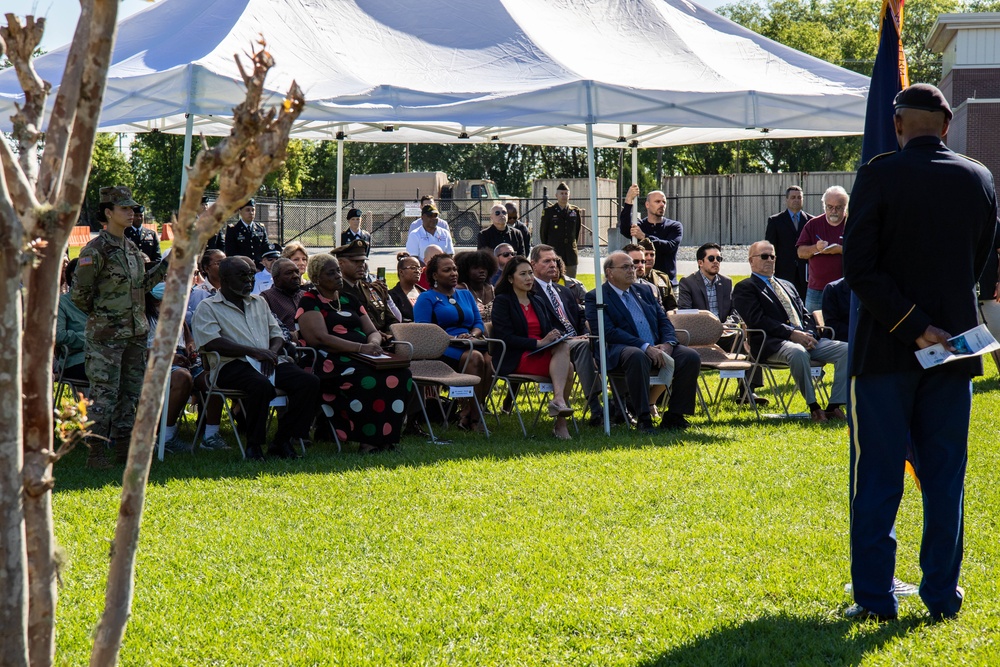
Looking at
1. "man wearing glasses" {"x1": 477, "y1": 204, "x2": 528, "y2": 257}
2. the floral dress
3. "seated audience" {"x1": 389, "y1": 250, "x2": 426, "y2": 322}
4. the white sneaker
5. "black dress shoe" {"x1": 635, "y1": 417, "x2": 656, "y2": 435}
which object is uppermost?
"man wearing glasses" {"x1": 477, "y1": 204, "x2": 528, "y2": 257}

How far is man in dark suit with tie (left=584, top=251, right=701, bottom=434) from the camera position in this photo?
8531 mm

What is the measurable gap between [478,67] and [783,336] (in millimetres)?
3493

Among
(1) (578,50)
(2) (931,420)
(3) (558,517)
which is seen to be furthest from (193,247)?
(1) (578,50)

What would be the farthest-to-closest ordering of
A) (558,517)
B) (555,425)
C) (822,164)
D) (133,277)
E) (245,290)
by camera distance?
(822,164) → (555,425) → (245,290) → (133,277) → (558,517)

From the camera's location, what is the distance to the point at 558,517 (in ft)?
19.0

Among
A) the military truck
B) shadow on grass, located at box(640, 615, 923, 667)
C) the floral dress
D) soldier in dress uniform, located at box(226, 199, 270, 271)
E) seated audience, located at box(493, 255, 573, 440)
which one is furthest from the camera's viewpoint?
the military truck

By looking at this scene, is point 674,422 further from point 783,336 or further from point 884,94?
point 884,94

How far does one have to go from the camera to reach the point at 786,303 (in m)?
9.59

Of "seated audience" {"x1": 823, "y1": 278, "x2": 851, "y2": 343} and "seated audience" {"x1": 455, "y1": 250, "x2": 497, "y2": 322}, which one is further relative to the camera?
"seated audience" {"x1": 455, "y1": 250, "x2": 497, "y2": 322}

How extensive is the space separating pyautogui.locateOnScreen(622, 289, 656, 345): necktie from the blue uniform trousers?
4790 mm

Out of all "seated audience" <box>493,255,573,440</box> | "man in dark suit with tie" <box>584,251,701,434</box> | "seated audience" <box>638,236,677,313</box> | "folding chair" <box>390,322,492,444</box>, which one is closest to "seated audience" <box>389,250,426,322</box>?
"folding chair" <box>390,322,492,444</box>

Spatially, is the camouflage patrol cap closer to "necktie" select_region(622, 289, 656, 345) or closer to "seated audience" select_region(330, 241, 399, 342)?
"seated audience" select_region(330, 241, 399, 342)

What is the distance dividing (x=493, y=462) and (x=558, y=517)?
1.53 meters

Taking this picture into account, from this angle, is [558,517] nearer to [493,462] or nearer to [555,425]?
[493,462]
